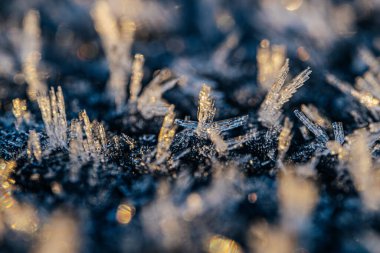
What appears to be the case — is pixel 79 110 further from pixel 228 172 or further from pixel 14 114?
pixel 228 172

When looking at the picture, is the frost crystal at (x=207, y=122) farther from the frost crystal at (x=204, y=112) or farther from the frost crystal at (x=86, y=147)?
the frost crystal at (x=86, y=147)

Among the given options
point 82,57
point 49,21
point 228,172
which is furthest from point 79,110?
point 49,21


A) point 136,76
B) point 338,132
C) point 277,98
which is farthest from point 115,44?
point 338,132

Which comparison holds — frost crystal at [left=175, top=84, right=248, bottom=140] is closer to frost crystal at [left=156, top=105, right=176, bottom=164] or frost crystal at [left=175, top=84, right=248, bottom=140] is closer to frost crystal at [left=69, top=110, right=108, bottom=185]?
frost crystal at [left=156, top=105, right=176, bottom=164]

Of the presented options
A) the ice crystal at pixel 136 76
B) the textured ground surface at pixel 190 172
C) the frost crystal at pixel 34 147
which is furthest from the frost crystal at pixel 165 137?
the frost crystal at pixel 34 147

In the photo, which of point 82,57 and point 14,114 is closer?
point 14,114

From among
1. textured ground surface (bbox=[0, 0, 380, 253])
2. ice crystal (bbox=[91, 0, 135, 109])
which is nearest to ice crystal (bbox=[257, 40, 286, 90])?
textured ground surface (bbox=[0, 0, 380, 253])

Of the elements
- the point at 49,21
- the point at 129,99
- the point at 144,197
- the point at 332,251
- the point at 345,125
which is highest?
the point at 49,21
